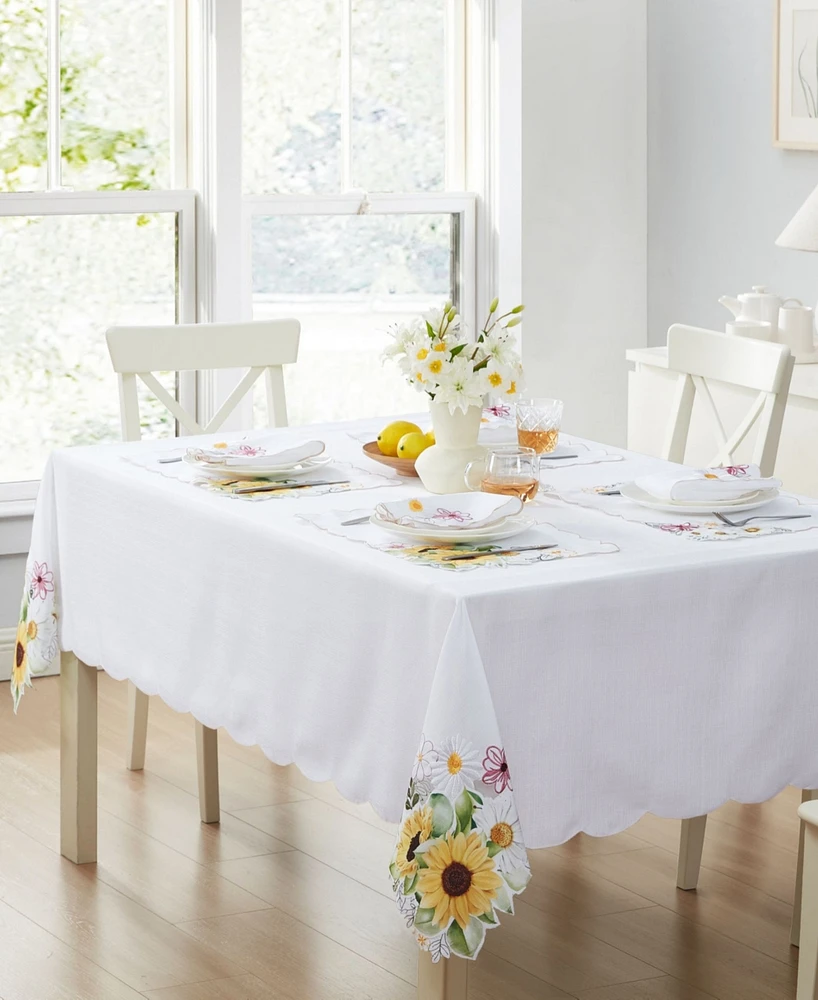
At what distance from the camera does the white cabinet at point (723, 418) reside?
11.9ft

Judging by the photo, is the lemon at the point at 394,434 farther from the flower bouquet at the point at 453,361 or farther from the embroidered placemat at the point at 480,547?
the embroidered placemat at the point at 480,547

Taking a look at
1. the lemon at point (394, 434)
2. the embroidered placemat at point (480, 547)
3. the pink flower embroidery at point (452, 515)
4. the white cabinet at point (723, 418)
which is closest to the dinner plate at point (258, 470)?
the lemon at point (394, 434)

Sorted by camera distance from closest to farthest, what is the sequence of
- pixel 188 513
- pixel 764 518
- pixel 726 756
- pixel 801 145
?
pixel 726 756, pixel 764 518, pixel 188 513, pixel 801 145

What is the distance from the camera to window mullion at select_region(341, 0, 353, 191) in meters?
4.54

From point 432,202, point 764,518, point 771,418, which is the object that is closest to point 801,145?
point 432,202

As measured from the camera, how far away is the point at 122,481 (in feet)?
8.82

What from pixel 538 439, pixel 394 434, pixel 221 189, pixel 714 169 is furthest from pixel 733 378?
pixel 221 189

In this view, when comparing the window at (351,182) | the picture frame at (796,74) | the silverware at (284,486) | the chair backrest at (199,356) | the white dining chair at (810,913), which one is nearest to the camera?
the white dining chair at (810,913)

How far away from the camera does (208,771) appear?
10.4 feet

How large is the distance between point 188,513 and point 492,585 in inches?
27.9

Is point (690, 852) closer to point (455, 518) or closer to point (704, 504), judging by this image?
point (704, 504)

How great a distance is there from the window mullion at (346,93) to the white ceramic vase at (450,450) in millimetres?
2207

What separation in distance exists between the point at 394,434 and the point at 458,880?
101cm

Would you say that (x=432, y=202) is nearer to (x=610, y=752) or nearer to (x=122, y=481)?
(x=122, y=481)
